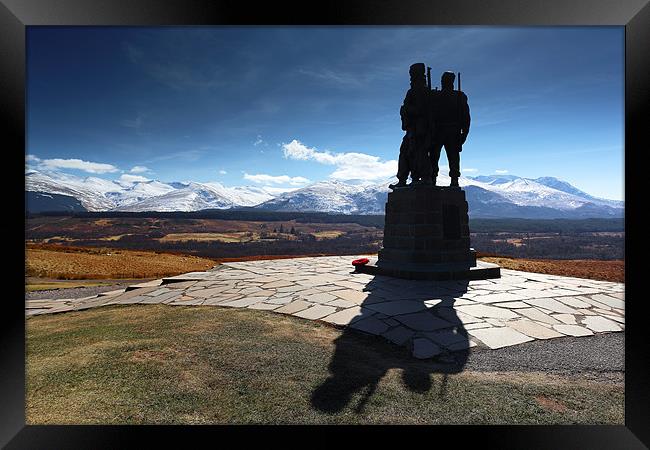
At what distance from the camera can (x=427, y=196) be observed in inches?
393

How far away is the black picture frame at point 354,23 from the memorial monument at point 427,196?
21.6ft

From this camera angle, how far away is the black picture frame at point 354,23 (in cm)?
228

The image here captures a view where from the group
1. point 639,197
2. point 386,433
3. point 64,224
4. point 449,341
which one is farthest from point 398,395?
point 64,224

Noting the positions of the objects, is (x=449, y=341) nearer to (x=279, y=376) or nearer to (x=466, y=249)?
(x=279, y=376)

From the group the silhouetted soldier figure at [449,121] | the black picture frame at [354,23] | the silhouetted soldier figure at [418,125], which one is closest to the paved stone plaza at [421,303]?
the black picture frame at [354,23]

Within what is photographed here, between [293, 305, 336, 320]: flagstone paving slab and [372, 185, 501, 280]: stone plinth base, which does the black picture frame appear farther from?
[372, 185, 501, 280]: stone plinth base

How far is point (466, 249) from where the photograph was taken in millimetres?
10070

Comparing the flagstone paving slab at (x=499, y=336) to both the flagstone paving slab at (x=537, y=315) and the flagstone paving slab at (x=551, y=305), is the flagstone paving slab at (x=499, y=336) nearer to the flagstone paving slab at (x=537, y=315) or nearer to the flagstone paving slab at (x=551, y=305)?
the flagstone paving slab at (x=537, y=315)

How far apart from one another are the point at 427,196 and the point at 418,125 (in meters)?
2.49

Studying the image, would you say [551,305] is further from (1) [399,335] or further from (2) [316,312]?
(2) [316,312]

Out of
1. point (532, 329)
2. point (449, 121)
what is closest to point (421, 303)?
point (532, 329)

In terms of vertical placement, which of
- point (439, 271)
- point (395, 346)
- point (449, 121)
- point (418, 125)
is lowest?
point (395, 346)

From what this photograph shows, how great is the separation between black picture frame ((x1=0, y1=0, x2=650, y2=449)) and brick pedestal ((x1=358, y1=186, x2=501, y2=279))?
21.6 ft

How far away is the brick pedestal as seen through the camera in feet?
31.3
